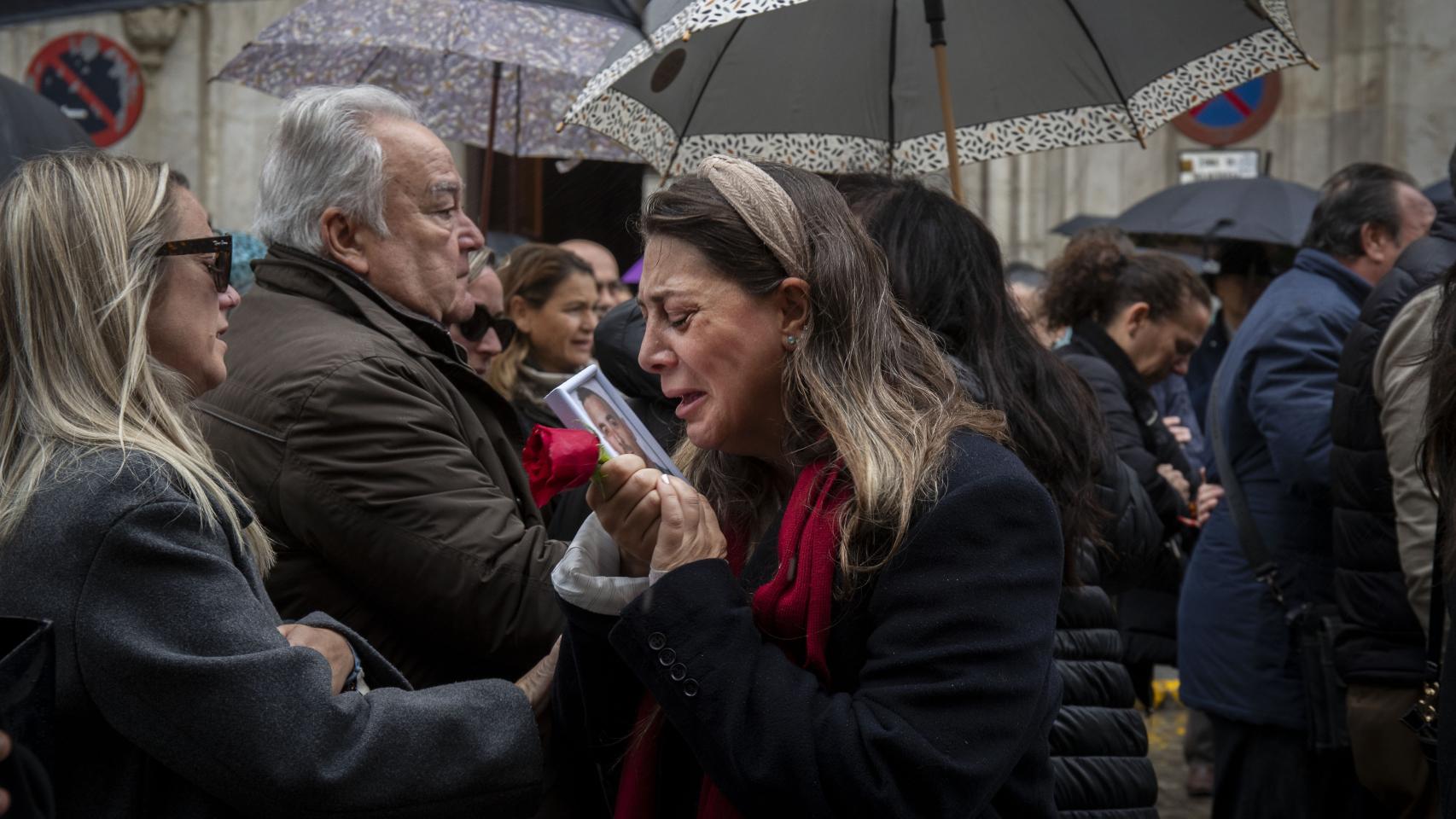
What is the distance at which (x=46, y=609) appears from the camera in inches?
79.0

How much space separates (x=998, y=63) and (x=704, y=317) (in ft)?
7.64

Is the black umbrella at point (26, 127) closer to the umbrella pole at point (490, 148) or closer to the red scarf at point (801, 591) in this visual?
the umbrella pole at point (490, 148)

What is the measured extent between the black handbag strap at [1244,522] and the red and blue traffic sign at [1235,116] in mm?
9715

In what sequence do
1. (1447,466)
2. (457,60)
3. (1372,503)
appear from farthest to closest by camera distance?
(457,60), (1372,503), (1447,466)

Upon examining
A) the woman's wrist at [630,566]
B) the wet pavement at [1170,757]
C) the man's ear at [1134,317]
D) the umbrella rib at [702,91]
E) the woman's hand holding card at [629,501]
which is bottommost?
the wet pavement at [1170,757]

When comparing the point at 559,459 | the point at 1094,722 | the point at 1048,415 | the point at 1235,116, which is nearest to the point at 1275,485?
the point at 1094,722

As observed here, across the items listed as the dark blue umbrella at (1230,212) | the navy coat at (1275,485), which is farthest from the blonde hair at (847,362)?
the dark blue umbrella at (1230,212)

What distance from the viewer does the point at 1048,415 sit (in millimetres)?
3102

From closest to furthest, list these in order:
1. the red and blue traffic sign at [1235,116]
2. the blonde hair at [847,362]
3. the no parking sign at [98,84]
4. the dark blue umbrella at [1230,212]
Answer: the blonde hair at [847,362], the dark blue umbrella at [1230,212], the no parking sign at [98,84], the red and blue traffic sign at [1235,116]

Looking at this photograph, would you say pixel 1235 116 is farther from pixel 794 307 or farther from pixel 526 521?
pixel 794 307

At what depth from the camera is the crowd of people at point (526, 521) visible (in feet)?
6.64

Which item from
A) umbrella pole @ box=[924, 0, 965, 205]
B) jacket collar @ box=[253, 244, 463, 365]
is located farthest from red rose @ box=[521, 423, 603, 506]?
umbrella pole @ box=[924, 0, 965, 205]

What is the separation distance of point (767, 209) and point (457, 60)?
376cm

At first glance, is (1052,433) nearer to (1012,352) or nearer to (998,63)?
(1012,352)
